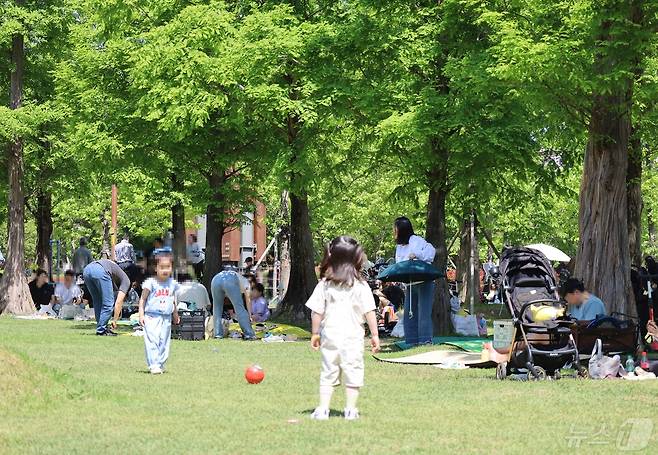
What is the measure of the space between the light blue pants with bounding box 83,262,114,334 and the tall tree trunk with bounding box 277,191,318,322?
24.7ft

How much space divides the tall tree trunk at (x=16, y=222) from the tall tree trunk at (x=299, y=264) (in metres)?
8.64

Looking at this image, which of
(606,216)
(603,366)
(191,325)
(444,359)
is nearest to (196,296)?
(191,325)

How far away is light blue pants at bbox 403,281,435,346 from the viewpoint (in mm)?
20438

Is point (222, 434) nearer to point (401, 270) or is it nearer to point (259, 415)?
point (259, 415)

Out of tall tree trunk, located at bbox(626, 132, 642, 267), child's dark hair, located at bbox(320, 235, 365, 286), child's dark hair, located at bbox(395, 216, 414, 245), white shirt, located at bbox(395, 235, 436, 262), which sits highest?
tall tree trunk, located at bbox(626, 132, 642, 267)

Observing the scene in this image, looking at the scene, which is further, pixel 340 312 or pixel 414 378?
pixel 414 378

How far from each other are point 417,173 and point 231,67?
4.56 m

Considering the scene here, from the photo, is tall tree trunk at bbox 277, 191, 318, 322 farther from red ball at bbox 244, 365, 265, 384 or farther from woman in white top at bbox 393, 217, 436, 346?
red ball at bbox 244, 365, 265, 384

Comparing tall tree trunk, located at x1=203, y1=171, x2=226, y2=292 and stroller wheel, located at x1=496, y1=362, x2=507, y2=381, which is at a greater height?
tall tree trunk, located at x1=203, y1=171, x2=226, y2=292

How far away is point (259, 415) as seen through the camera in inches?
434

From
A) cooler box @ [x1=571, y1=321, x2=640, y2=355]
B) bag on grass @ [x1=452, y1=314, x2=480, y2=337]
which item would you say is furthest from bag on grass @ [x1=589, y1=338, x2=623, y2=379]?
bag on grass @ [x1=452, y1=314, x2=480, y2=337]

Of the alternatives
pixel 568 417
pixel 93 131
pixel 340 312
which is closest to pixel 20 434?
pixel 340 312

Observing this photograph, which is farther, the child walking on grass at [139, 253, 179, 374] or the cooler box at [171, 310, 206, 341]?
the cooler box at [171, 310, 206, 341]

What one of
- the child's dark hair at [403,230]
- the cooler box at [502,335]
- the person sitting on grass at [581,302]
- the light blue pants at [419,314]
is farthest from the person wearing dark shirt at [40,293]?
the person sitting on grass at [581,302]
